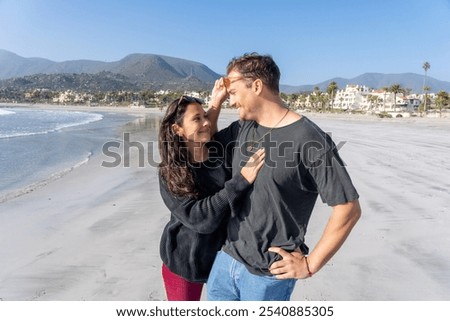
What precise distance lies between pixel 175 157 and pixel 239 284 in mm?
770

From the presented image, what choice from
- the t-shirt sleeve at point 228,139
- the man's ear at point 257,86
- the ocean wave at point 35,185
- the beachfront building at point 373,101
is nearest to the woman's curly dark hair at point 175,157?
the t-shirt sleeve at point 228,139

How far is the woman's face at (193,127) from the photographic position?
223 centimetres

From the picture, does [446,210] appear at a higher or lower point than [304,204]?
lower

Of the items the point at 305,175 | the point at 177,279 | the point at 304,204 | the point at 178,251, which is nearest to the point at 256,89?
the point at 305,175

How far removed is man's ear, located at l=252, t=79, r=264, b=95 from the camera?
2.04 metres

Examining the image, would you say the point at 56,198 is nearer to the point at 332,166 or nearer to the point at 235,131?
the point at 235,131

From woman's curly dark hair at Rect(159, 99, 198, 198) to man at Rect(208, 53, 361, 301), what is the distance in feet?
Result: 0.87

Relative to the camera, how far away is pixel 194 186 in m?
2.10

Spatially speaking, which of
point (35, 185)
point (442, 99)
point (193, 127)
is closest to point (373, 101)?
point (442, 99)

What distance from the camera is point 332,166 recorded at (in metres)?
1.80

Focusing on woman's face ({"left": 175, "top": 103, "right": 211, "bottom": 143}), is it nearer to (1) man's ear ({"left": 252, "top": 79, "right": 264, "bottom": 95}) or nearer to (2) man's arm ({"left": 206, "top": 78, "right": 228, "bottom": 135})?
(2) man's arm ({"left": 206, "top": 78, "right": 228, "bottom": 135})

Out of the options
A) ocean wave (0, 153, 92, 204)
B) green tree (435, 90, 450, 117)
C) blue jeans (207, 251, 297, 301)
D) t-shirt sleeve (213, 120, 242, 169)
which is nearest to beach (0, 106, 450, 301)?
ocean wave (0, 153, 92, 204)
